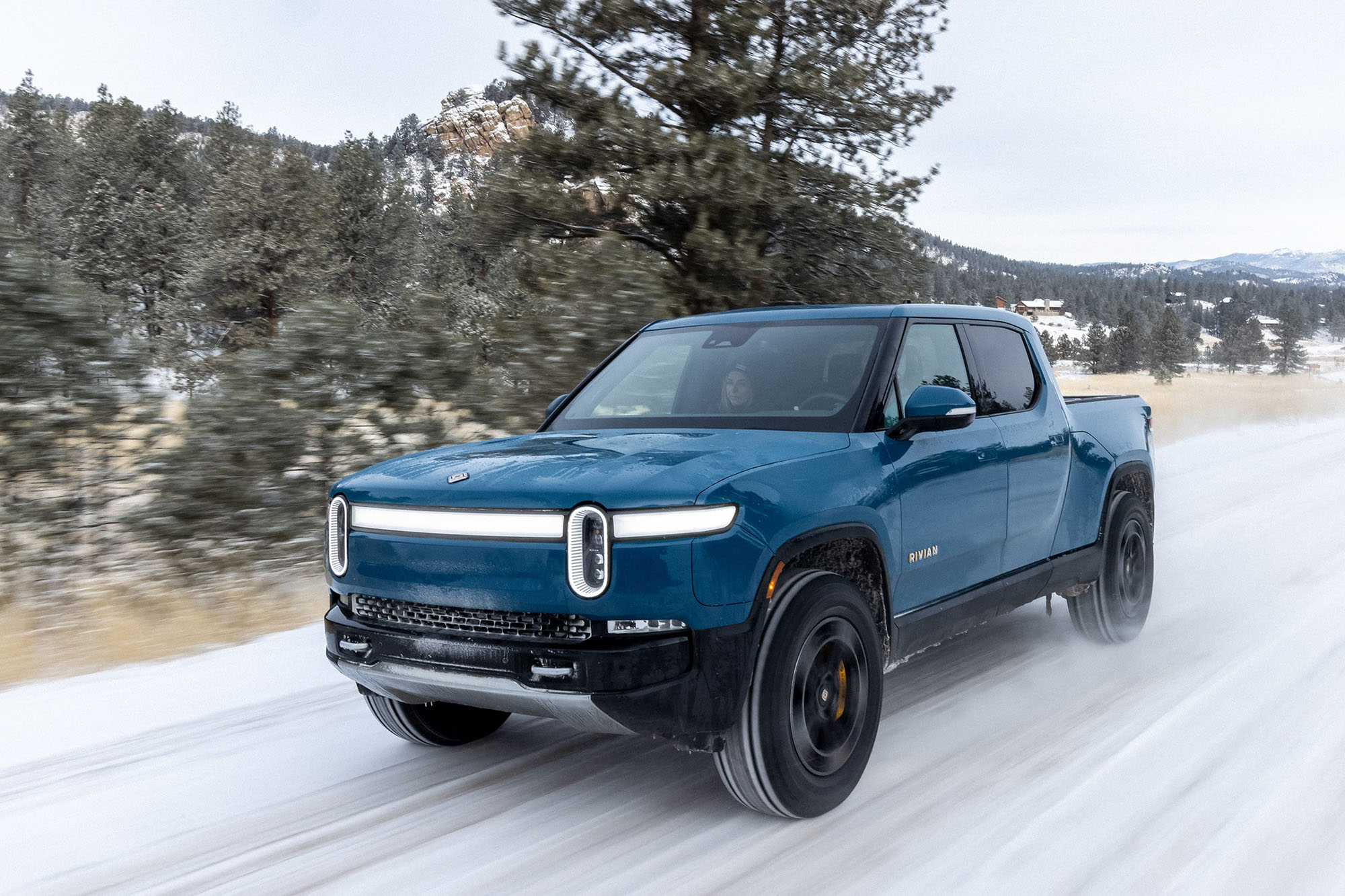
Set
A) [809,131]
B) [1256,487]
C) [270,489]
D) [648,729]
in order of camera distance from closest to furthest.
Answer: [648,729] < [270,489] < [1256,487] < [809,131]

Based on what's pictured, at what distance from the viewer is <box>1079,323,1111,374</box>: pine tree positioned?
94.7m

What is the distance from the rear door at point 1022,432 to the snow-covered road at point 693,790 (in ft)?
2.38

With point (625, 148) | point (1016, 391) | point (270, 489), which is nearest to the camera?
point (1016, 391)

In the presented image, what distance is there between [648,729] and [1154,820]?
164 centimetres

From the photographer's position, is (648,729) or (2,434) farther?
(2,434)

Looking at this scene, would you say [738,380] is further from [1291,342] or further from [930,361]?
[1291,342]

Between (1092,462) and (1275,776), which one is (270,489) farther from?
(1275,776)

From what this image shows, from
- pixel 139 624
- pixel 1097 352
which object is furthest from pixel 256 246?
pixel 1097 352

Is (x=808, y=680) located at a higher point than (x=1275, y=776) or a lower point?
higher

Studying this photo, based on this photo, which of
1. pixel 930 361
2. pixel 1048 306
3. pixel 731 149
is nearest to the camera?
pixel 930 361

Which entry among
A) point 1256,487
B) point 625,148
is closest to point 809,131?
point 625,148

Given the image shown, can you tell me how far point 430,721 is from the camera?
432cm

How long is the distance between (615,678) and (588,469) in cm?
67

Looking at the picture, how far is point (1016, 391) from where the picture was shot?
523cm
